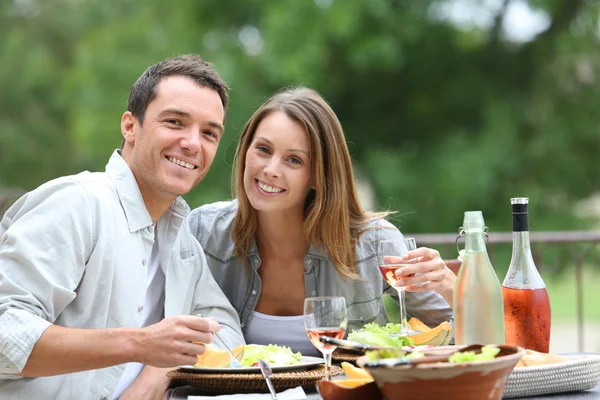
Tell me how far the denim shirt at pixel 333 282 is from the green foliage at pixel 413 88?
16.0 ft

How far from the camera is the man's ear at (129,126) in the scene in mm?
2596

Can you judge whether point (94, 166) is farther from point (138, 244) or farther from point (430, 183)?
point (138, 244)

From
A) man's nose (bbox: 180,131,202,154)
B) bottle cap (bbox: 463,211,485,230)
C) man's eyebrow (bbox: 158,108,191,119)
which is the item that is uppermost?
man's eyebrow (bbox: 158,108,191,119)

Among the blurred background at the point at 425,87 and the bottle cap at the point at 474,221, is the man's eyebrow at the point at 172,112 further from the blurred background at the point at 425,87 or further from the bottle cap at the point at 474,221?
the blurred background at the point at 425,87

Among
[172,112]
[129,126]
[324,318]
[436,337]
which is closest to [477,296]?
[436,337]

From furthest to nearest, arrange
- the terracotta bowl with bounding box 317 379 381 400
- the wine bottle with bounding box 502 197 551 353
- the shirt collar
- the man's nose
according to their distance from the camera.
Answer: the man's nose, the shirt collar, the wine bottle with bounding box 502 197 551 353, the terracotta bowl with bounding box 317 379 381 400

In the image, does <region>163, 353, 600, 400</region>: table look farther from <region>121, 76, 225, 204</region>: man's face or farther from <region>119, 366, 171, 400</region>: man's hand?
<region>121, 76, 225, 204</region>: man's face

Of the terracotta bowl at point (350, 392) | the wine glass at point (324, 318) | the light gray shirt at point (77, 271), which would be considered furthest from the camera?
the light gray shirt at point (77, 271)

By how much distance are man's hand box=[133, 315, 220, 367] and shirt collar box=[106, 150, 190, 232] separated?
1.98ft

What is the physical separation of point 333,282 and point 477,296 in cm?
105

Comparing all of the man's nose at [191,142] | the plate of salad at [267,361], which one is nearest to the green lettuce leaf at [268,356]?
the plate of salad at [267,361]

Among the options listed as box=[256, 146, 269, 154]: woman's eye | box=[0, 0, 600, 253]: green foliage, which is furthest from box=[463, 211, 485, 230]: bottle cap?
box=[0, 0, 600, 253]: green foliage

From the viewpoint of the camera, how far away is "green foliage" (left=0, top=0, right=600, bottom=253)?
7.90m

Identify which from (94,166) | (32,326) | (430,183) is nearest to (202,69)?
(32,326)
